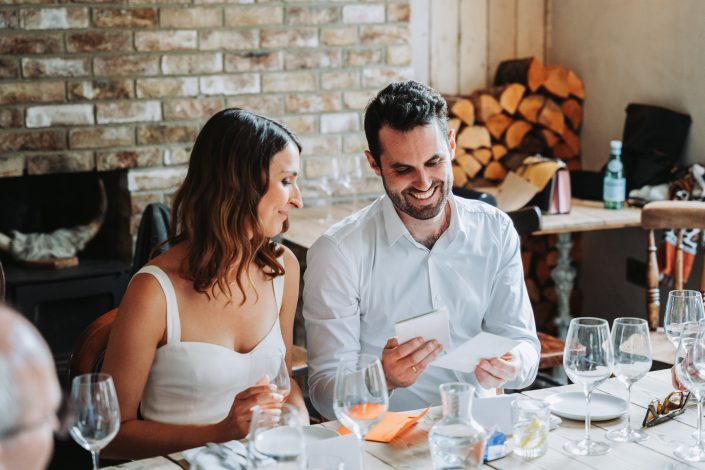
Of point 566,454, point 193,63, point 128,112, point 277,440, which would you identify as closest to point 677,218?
point 566,454

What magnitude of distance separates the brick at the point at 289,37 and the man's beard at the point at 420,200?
188cm

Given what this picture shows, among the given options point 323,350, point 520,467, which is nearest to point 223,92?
point 323,350

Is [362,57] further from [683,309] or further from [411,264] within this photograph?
[683,309]

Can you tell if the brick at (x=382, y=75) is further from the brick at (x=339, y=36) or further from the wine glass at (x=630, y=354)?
the wine glass at (x=630, y=354)

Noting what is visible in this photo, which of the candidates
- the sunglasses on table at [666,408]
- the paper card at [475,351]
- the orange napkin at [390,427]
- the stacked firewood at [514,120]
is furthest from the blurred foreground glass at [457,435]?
the stacked firewood at [514,120]

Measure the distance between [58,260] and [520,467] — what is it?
260 cm

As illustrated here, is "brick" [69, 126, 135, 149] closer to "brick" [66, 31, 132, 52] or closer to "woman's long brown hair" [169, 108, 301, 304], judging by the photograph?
"brick" [66, 31, 132, 52]

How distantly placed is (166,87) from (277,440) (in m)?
2.72

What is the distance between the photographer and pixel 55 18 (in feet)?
11.7

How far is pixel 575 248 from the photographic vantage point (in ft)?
14.9

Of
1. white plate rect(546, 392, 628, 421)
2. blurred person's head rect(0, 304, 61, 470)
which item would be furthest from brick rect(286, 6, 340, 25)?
blurred person's head rect(0, 304, 61, 470)

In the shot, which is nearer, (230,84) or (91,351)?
(91,351)

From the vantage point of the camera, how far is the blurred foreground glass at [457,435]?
4.64 ft

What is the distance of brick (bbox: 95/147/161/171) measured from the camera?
3.73m
